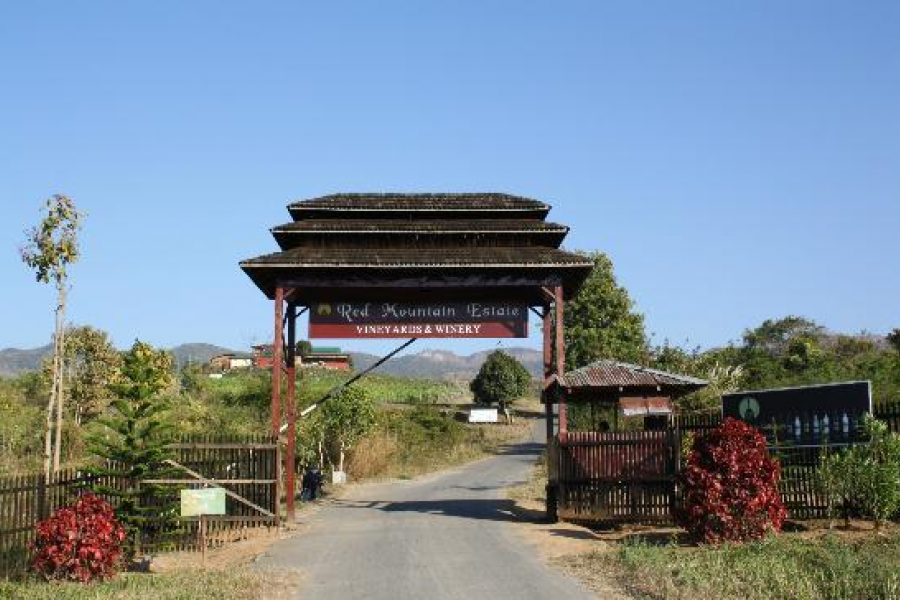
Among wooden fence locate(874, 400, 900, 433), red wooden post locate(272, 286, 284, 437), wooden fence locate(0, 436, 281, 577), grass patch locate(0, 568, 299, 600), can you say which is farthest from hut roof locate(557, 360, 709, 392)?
grass patch locate(0, 568, 299, 600)

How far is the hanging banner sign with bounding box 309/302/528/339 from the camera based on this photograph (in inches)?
840

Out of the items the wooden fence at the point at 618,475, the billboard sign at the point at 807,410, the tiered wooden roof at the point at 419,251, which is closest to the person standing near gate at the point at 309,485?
the tiered wooden roof at the point at 419,251

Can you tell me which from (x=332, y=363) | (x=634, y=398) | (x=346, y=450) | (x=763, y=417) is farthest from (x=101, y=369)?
(x=332, y=363)

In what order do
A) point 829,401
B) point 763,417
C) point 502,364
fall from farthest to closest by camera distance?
point 502,364 < point 763,417 < point 829,401

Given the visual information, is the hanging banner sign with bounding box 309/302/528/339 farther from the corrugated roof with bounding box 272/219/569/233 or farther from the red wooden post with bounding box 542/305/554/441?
the corrugated roof with bounding box 272/219/569/233

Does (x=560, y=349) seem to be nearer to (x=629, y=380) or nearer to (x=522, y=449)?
(x=629, y=380)

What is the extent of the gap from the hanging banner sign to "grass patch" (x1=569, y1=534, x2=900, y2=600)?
288 inches

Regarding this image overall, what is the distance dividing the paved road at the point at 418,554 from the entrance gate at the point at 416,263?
2.48 m

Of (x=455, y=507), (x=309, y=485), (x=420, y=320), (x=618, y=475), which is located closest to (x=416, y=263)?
(x=420, y=320)

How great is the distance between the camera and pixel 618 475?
1959cm

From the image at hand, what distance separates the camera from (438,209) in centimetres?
2291

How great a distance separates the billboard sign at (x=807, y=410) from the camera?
17.4 m

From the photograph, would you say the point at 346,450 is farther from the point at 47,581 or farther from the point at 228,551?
the point at 47,581

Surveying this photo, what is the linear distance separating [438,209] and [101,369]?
1343 inches
